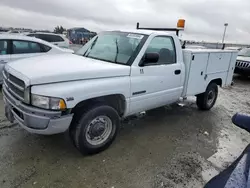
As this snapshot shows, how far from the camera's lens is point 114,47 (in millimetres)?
3816

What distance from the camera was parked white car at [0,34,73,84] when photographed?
5.95 metres

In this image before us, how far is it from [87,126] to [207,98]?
3.71 metres

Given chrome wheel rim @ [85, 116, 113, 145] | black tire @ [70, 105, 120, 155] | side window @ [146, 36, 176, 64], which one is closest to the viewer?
black tire @ [70, 105, 120, 155]

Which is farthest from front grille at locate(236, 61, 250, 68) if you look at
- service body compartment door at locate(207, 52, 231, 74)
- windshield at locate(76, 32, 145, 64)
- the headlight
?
the headlight

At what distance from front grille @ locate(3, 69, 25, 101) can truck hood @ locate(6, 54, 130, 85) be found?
104 millimetres

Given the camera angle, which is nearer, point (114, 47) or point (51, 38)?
point (114, 47)

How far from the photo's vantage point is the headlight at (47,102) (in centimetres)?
257

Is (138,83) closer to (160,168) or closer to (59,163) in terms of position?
(160,168)

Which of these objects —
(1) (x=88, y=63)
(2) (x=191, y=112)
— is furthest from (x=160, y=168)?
(2) (x=191, y=112)

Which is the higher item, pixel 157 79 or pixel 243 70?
pixel 157 79

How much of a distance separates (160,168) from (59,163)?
1471 mm

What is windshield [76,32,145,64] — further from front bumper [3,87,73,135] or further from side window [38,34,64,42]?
side window [38,34,64,42]

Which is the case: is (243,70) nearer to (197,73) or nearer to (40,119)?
(197,73)

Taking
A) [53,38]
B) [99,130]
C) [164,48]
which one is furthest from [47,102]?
[53,38]
